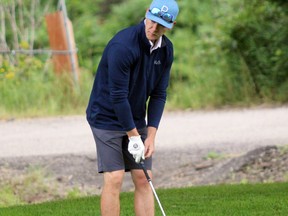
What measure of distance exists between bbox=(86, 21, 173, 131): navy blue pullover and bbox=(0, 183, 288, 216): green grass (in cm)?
166

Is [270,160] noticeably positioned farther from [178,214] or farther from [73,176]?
[178,214]

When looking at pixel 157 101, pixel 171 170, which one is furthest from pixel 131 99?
pixel 171 170

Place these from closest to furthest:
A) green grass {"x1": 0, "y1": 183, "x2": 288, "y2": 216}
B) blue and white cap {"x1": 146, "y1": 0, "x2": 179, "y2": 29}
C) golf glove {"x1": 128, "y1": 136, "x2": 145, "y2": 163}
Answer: blue and white cap {"x1": 146, "y1": 0, "x2": 179, "y2": 29} < golf glove {"x1": 128, "y1": 136, "x2": 145, "y2": 163} < green grass {"x1": 0, "y1": 183, "x2": 288, "y2": 216}

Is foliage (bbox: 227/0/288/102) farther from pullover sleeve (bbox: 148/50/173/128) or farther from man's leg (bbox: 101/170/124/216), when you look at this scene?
man's leg (bbox: 101/170/124/216)

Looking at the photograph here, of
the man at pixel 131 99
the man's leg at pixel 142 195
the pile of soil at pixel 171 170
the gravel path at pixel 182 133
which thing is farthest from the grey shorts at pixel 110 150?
the gravel path at pixel 182 133

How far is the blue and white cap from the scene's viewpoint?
21.0 ft

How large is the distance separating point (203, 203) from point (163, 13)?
2722 millimetres

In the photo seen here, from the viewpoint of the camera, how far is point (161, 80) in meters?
6.84

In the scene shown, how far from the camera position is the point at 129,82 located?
6.58 meters

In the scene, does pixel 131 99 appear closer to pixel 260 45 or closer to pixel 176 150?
pixel 176 150

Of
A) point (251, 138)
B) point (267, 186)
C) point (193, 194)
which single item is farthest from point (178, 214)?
point (251, 138)

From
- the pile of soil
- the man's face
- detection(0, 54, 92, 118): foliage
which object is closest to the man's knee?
the man's face

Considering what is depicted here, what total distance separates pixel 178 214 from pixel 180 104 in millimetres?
10165

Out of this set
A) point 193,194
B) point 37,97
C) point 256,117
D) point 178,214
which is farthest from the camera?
point 37,97
